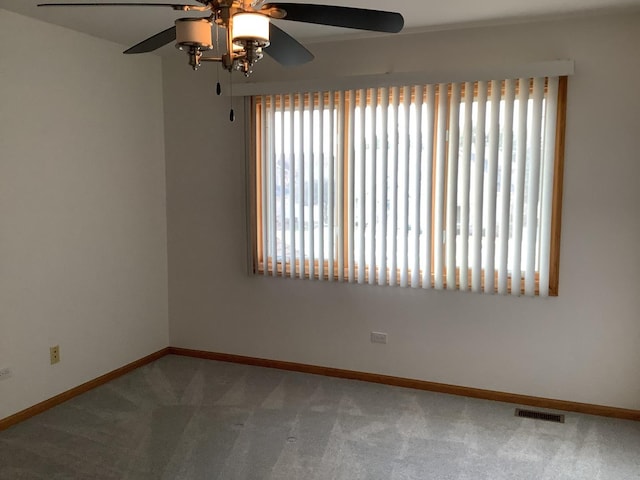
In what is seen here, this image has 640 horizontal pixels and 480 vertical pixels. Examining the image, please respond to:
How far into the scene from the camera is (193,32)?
1.84 m

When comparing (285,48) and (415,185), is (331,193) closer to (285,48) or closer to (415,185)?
(415,185)

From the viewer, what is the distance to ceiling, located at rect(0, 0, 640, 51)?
115 inches

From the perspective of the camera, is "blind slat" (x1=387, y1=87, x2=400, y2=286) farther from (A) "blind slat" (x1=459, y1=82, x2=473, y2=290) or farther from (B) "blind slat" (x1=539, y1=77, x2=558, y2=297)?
(B) "blind slat" (x1=539, y1=77, x2=558, y2=297)

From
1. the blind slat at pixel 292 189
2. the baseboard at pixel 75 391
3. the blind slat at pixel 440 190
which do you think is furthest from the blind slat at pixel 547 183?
the baseboard at pixel 75 391

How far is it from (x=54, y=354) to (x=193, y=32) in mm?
2569

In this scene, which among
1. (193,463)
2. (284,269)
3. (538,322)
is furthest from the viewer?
(284,269)

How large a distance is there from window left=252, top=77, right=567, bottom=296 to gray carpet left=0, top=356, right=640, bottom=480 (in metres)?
0.83

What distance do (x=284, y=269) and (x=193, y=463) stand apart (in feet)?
5.25

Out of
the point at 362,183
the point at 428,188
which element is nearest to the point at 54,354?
the point at 362,183

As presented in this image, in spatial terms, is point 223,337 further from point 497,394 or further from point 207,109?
point 497,394

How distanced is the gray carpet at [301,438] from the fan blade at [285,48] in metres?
2.00

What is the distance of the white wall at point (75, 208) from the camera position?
3.20m

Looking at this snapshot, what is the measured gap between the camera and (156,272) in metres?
4.38

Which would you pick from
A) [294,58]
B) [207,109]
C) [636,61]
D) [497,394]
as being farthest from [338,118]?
[497,394]
